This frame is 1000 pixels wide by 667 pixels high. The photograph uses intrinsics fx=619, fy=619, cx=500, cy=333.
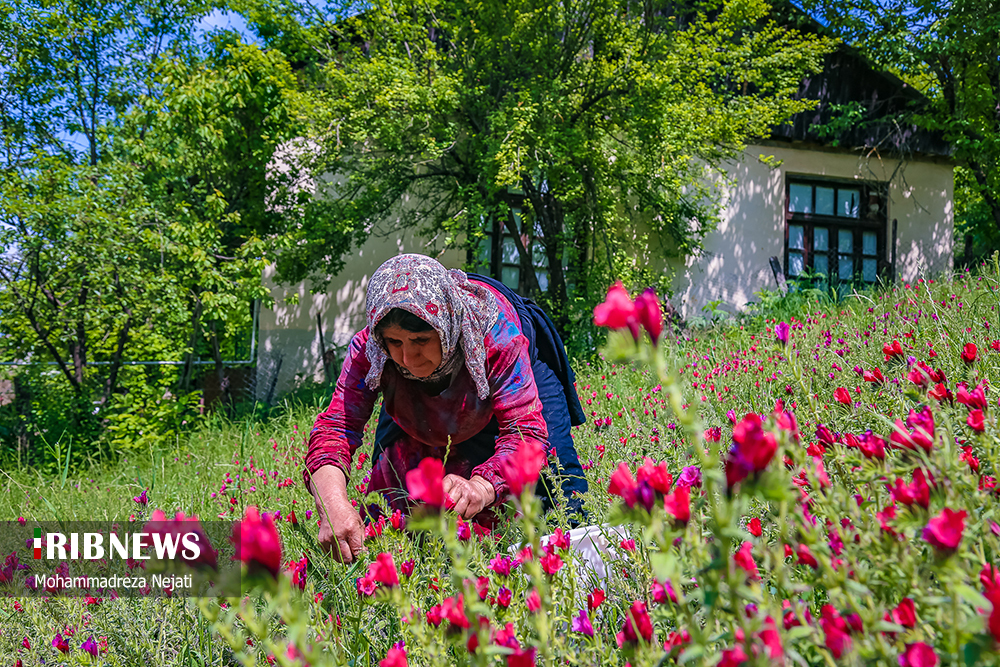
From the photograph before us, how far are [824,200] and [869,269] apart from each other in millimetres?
1443

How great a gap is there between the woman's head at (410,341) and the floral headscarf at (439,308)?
0.02 meters

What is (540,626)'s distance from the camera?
58 centimetres

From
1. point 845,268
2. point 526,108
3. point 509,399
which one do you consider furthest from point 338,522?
point 845,268

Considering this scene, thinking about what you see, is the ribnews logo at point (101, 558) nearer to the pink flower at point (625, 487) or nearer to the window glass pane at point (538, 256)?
the pink flower at point (625, 487)

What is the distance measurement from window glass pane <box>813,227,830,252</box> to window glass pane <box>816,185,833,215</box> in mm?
295

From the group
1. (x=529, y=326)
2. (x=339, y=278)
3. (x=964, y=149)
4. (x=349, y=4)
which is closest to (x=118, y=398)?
(x=339, y=278)

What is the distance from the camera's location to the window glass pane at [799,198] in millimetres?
10516

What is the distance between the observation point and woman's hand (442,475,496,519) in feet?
5.05

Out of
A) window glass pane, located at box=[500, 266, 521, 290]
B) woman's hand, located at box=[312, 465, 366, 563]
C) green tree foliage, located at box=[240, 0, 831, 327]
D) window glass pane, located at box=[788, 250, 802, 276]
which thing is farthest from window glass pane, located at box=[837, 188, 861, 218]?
woman's hand, located at box=[312, 465, 366, 563]

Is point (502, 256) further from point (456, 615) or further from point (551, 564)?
point (456, 615)

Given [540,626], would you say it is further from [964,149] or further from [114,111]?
[964,149]

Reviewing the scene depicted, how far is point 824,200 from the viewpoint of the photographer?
10.7 metres

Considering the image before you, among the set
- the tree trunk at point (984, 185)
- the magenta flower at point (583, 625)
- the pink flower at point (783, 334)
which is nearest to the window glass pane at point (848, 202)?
the tree trunk at point (984, 185)

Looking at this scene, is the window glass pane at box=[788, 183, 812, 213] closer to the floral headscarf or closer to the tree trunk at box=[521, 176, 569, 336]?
the tree trunk at box=[521, 176, 569, 336]
